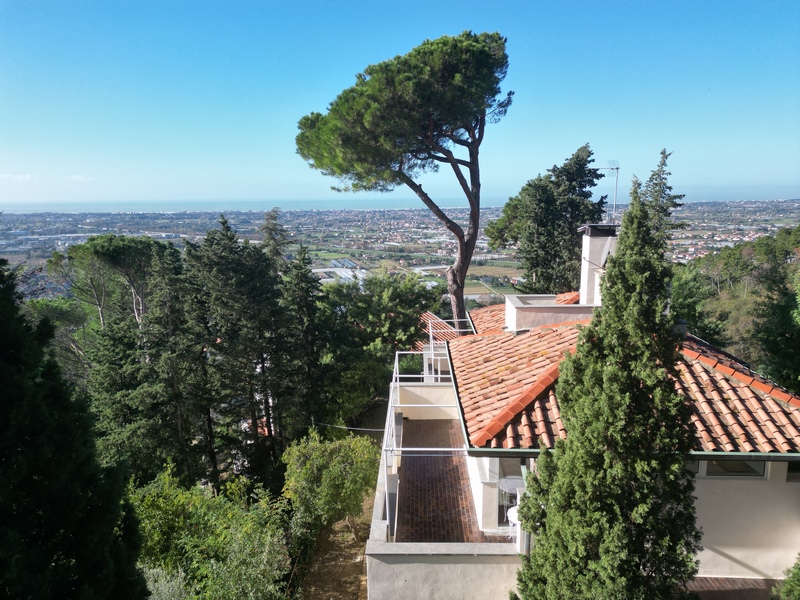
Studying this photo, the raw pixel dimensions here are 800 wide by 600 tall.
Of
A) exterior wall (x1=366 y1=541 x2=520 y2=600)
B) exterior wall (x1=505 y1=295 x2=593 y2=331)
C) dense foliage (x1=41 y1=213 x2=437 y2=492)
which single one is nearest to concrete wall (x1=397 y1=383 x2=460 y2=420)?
exterior wall (x1=505 y1=295 x2=593 y2=331)

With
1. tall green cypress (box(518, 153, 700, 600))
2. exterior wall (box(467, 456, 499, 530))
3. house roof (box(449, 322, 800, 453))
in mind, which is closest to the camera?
tall green cypress (box(518, 153, 700, 600))

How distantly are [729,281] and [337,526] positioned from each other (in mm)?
42075

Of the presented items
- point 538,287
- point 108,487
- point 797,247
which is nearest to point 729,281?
point 797,247

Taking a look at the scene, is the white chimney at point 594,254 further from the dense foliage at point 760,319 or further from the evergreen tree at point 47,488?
the evergreen tree at point 47,488

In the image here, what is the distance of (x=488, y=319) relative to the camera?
13352mm

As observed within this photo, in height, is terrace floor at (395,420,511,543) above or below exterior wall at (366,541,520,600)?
below

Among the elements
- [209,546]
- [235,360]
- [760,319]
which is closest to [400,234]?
[760,319]

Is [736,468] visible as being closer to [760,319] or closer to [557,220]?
[760,319]

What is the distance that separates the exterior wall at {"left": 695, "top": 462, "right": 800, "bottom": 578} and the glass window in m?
0.07

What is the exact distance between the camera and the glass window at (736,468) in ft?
19.5

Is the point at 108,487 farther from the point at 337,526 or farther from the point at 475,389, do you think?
the point at 337,526

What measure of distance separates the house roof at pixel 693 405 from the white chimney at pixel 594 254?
2.10 m

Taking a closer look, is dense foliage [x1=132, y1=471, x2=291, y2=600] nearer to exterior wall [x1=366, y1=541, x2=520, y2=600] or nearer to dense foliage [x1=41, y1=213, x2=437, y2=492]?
exterior wall [x1=366, y1=541, x2=520, y2=600]

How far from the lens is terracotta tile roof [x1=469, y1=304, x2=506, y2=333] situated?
1243cm
